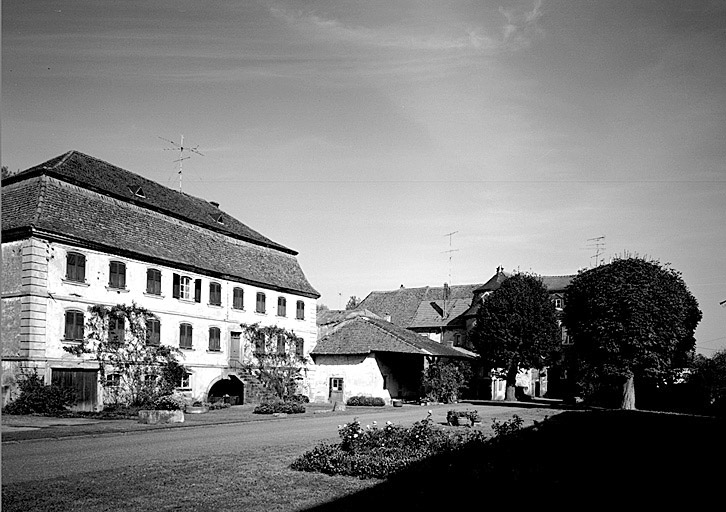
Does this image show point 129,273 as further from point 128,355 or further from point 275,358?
point 275,358

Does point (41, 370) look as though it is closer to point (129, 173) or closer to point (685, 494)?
point (129, 173)

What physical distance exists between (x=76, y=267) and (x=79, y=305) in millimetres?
1873

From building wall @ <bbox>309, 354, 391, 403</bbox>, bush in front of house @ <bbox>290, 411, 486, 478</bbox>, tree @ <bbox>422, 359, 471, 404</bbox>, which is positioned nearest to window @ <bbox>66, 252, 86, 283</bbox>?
building wall @ <bbox>309, 354, 391, 403</bbox>

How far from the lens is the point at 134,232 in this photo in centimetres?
3719

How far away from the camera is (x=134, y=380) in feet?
114

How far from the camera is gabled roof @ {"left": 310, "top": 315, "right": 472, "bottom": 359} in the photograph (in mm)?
46531

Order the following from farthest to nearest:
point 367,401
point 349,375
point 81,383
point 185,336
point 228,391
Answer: point 349,375
point 228,391
point 367,401
point 185,336
point 81,383

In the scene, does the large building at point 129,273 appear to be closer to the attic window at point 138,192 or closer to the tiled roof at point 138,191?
the tiled roof at point 138,191

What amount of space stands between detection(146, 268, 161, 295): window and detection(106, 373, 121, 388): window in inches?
205

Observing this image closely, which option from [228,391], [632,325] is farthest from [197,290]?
[632,325]

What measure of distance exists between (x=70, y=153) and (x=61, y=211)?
6.40 metres

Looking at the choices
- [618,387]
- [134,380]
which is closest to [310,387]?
[134,380]

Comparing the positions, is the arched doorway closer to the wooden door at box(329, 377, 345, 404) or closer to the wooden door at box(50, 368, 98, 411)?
the wooden door at box(329, 377, 345, 404)

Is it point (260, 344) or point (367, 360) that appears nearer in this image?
point (260, 344)
